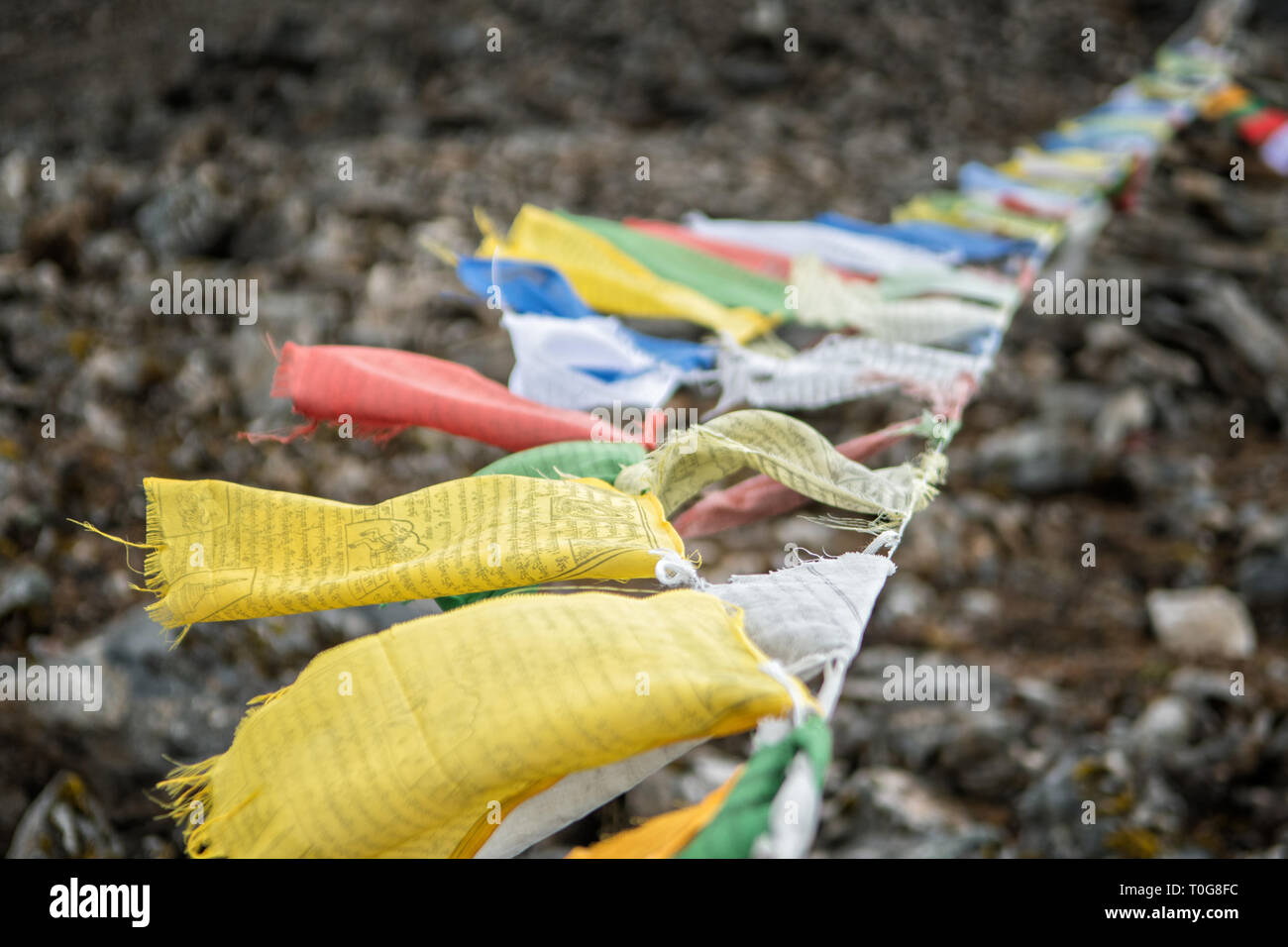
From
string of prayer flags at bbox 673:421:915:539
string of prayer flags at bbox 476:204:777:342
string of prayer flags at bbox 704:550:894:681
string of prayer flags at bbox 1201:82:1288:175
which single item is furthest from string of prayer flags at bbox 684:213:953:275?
string of prayer flags at bbox 1201:82:1288:175

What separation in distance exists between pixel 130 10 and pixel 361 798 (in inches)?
405

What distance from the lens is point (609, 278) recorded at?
257 centimetres

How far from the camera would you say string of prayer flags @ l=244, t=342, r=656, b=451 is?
1745 millimetres

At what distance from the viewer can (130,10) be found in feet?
29.1

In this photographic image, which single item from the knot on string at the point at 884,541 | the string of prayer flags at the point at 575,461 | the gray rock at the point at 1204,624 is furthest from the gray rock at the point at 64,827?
the gray rock at the point at 1204,624

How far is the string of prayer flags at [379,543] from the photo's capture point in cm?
126

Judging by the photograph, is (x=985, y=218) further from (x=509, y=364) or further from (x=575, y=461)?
(x=575, y=461)

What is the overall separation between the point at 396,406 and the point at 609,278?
3.27ft

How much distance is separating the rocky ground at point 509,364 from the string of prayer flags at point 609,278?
3.37 feet

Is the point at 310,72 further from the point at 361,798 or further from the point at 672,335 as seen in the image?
the point at 361,798

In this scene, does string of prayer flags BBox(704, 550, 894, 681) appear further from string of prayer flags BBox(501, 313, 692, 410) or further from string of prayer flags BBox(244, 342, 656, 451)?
string of prayer flags BBox(501, 313, 692, 410)

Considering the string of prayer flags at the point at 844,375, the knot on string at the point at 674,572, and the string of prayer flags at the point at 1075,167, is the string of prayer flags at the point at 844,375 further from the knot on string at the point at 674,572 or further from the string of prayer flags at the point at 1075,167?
the string of prayer flags at the point at 1075,167

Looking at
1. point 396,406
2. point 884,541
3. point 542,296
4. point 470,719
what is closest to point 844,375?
point 542,296
